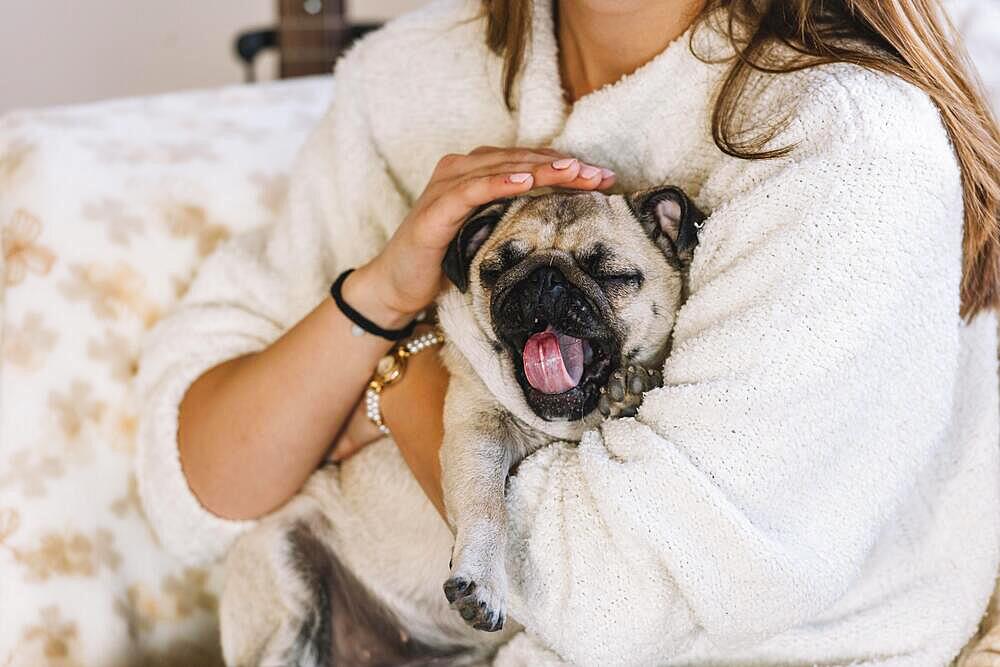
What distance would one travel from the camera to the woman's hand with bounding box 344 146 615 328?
104 centimetres

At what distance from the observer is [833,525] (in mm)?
946

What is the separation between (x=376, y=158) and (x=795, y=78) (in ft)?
1.86

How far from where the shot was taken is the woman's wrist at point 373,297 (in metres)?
1.18

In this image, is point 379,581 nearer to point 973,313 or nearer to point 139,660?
point 139,660

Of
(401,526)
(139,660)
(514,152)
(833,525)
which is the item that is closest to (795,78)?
(514,152)

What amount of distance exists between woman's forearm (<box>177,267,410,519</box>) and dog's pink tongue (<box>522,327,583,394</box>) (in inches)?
8.1

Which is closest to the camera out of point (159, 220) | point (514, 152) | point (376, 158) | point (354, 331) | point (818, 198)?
point (818, 198)

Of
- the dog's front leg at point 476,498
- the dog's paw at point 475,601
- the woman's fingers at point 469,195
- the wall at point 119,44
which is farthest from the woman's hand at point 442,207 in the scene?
the wall at point 119,44

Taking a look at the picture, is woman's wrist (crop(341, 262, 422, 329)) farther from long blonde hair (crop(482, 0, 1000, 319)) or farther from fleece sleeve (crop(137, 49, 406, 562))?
long blonde hair (crop(482, 0, 1000, 319))

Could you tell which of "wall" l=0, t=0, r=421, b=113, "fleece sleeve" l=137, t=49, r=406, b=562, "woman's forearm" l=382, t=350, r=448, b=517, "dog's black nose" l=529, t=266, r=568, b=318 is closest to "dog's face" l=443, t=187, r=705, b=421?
"dog's black nose" l=529, t=266, r=568, b=318

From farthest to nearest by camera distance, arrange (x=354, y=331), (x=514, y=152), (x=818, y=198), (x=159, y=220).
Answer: (x=159, y=220)
(x=354, y=331)
(x=514, y=152)
(x=818, y=198)

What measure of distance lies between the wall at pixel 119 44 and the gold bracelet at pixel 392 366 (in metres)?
1.88

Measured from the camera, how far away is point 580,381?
1096mm

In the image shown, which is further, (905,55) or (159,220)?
(159,220)
